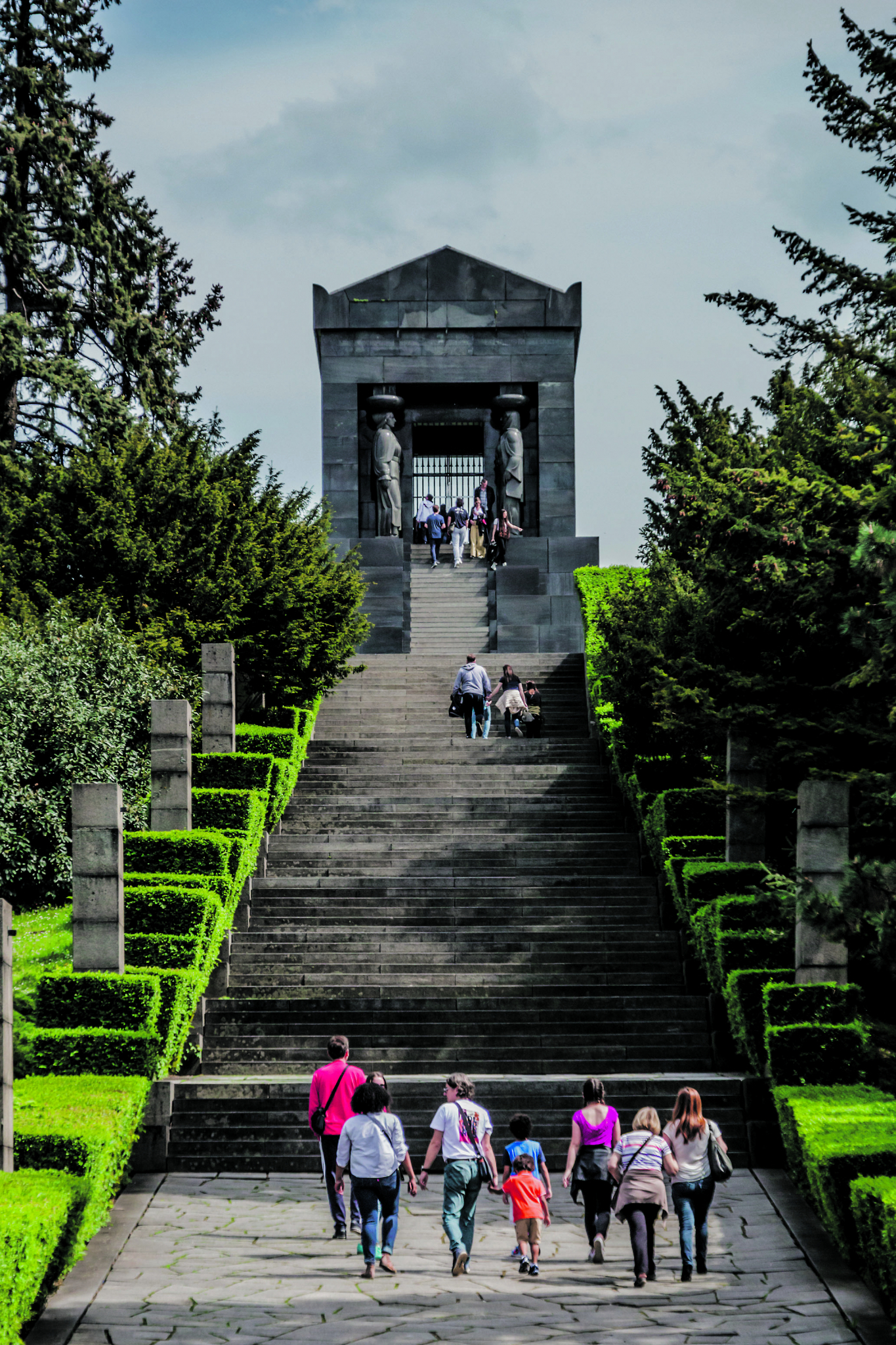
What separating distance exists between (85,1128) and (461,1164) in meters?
3.00

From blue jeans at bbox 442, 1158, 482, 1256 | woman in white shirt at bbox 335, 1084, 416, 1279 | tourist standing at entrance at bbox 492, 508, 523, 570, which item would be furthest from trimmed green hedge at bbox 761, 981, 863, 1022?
tourist standing at entrance at bbox 492, 508, 523, 570

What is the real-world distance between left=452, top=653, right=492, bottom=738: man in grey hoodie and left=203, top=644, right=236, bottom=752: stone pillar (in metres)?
5.56

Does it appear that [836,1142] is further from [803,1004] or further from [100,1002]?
[100,1002]

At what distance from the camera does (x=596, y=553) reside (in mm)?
37250

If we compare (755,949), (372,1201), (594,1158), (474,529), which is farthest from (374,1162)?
(474,529)

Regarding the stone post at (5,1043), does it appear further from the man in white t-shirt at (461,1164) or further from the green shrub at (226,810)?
the green shrub at (226,810)

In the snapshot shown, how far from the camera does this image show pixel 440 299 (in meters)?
38.1

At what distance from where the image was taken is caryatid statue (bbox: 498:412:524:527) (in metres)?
38.3

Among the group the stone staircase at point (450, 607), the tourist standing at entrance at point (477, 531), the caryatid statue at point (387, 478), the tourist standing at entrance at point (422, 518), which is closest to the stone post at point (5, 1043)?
the stone staircase at point (450, 607)

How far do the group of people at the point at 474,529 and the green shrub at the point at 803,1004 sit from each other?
23.2 meters

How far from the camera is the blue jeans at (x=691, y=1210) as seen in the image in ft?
33.6

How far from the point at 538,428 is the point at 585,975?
76.5 feet

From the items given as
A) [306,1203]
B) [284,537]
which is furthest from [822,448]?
[284,537]

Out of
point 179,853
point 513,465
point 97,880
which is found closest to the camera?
point 97,880
